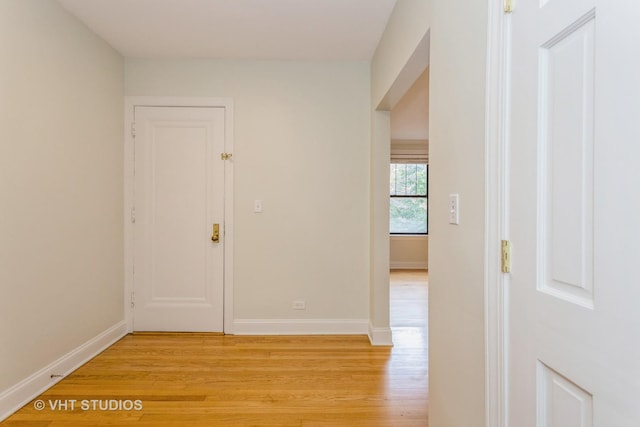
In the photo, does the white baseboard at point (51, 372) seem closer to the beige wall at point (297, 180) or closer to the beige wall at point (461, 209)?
the beige wall at point (297, 180)

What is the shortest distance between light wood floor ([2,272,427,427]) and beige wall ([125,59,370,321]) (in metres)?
0.44

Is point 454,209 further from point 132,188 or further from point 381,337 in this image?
point 132,188

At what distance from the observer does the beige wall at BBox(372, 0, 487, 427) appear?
1.27 meters

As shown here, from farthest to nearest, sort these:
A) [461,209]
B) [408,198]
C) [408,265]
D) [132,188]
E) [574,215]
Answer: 1. [408,198]
2. [408,265]
3. [132,188]
4. [461,209]
5. [574,215]

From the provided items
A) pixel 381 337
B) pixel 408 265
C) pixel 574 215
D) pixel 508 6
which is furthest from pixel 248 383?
pixel 408 265

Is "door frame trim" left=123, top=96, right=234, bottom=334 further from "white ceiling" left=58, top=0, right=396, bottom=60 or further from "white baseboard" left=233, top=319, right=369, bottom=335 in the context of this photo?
"white ceiling" left=58, top=0, right=396, bottom=60

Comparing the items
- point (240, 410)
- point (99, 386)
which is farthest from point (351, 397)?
point (99, 386)

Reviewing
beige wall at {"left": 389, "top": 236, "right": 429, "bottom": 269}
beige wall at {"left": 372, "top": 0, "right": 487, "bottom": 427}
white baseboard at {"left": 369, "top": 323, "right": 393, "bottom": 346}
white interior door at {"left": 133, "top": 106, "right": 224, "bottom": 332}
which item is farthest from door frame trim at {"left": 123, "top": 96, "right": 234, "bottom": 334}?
beige wall at {"left": 389, "top": 236, "right": 429, "bottom": 269}

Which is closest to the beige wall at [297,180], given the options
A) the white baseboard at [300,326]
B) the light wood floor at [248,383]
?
the white baseboard at [300,326]

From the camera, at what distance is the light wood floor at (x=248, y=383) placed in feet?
6.69

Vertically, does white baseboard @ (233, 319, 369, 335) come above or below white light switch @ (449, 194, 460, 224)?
below

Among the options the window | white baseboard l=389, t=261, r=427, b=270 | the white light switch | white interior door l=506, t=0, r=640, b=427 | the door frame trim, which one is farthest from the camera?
the window

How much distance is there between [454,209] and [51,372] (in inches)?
109

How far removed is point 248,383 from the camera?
244cm
